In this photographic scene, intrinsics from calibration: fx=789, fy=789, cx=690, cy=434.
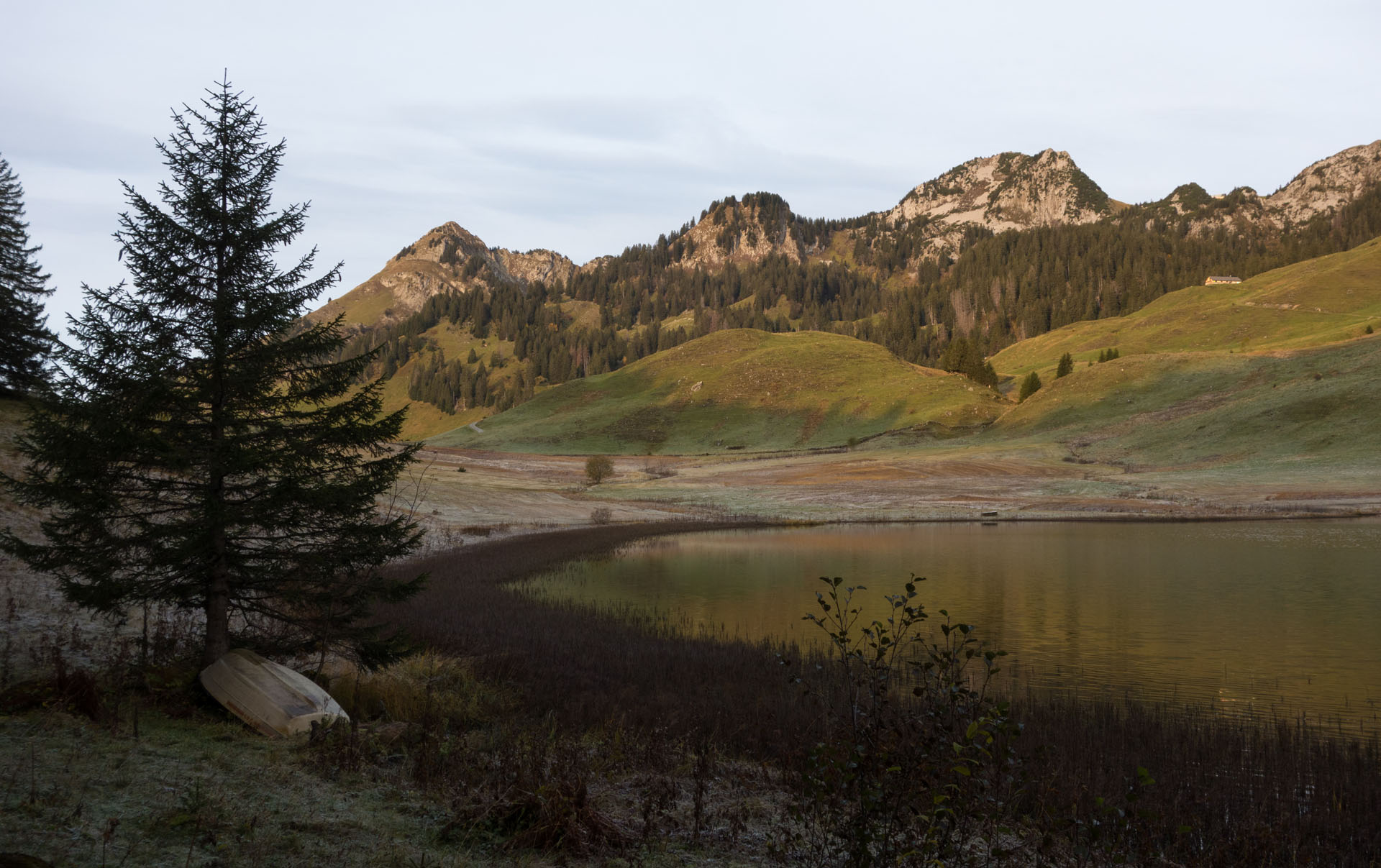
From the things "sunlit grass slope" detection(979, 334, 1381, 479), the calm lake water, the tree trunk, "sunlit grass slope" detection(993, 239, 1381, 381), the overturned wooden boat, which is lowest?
the calm lake water

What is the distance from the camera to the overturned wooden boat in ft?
31.7

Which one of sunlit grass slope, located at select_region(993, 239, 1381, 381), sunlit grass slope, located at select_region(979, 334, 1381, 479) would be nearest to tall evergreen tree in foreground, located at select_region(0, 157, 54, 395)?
sunlit grass slope, located at select_region(979, 334, 1381, 479)

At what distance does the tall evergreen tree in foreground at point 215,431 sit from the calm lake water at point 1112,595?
1117cm

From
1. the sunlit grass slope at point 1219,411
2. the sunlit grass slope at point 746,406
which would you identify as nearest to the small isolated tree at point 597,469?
the sunlit grass slope at point 746,406

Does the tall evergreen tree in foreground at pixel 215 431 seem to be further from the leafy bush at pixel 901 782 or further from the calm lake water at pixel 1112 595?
the calm lake water at pixel 1112 595

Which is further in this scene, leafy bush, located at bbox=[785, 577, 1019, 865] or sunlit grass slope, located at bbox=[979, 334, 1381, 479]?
sunlit grass slope, located at bbox=[979, 334, 1381, 479]

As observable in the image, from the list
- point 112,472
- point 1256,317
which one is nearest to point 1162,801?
point 112,472

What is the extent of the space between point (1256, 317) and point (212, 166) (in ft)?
642

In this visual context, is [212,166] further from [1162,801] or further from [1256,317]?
[1256,317]

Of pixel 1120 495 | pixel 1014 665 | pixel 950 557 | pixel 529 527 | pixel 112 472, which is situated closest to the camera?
pixel 112 472

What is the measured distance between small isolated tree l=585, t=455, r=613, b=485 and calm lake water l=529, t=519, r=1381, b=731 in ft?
135

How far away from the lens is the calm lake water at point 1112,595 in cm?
1655

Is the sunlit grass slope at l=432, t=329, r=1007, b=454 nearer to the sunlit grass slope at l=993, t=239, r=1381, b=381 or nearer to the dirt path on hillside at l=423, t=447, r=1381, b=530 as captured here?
the sunlit grass slope at l=993, t=239, r=1381, b=381

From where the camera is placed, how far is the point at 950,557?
3841 cm
